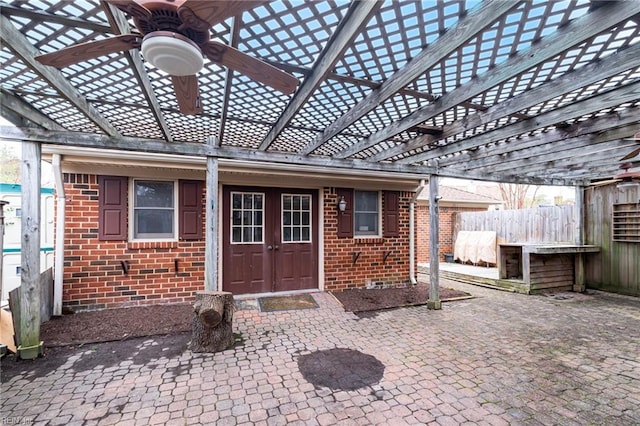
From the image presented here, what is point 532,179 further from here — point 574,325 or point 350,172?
point 350,172

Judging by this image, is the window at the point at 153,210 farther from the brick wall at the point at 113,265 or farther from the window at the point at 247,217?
the window at the point at 247,217

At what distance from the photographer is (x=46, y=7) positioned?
1601mm

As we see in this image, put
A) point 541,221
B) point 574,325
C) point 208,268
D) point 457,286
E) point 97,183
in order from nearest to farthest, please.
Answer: point 208,268
point 574,325
point 97,183
point 457,286
point 541,221

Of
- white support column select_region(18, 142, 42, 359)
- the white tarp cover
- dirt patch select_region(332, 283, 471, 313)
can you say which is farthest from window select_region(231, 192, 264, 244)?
the white tarp cover

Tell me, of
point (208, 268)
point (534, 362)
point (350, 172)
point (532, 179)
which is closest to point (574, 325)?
point (534, 362)

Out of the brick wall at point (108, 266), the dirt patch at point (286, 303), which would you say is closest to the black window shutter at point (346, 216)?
the dirt patch at point (286, 303)

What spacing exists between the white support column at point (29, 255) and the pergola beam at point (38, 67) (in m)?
0.87

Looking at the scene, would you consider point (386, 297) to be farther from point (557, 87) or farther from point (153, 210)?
point (153, 210)

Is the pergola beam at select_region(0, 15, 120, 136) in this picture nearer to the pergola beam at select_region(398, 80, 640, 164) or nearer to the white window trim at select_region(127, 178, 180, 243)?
the white window trim at select_region(127, 178, 180, 243)

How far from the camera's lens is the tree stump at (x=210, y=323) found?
123 inches

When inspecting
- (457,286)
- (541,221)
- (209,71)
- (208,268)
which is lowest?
(457,286)

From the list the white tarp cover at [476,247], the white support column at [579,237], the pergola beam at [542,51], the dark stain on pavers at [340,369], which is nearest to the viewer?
the pergola beam at [542,51]

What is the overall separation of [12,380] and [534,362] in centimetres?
514

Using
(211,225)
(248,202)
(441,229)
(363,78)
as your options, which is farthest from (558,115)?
(441,229)
